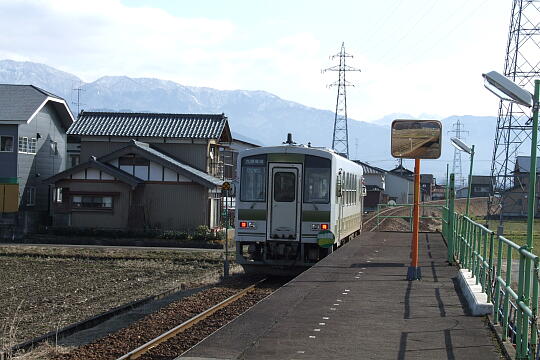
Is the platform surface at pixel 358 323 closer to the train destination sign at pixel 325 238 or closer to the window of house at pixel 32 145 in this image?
the train destination sign at pixel 325 238

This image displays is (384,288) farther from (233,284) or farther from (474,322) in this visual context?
(233,284)

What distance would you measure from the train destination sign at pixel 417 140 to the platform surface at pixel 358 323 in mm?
2097

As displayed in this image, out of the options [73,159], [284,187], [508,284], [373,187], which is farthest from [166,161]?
[373,187]

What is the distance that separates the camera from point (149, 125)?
36.5 metres

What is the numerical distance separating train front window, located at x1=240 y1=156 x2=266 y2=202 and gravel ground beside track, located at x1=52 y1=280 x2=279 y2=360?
7.70 ft

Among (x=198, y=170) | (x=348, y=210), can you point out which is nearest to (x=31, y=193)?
(x=198, y=170)

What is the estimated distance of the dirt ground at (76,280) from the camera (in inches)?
523

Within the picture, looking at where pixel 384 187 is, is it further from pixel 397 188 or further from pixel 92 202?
pixel 92 202

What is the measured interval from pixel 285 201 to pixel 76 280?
20.5 feet

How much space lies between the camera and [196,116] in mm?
36469

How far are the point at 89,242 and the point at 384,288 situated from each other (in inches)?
850

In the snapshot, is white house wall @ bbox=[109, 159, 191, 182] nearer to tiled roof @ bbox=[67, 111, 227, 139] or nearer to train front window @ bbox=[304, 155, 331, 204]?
tiled roof @ bbox=[67, 111, 227, 139]

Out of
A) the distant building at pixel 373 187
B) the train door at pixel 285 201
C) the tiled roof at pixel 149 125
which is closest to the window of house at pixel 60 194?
the tiled roof at pixel 149 125

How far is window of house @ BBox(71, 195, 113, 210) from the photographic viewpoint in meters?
32.9
